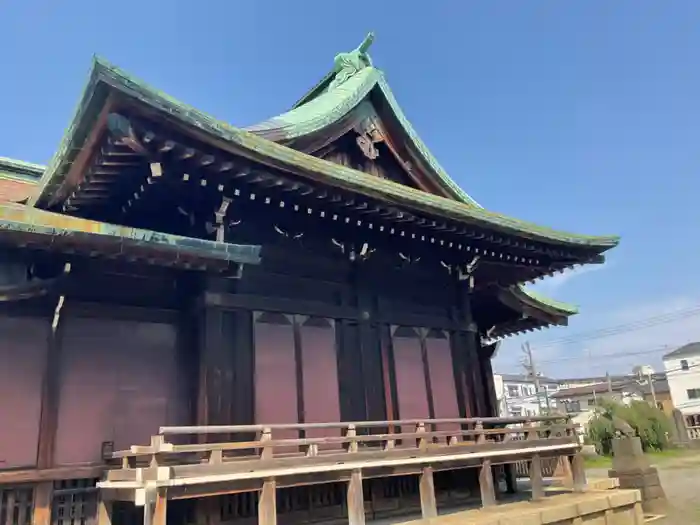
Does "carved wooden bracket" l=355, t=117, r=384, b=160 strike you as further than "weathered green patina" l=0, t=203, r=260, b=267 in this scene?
Yes

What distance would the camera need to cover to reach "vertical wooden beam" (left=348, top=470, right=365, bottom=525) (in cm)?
723

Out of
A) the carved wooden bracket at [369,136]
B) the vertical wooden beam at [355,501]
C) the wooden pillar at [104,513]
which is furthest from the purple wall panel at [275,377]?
the carved wooden bracket at [369,136]

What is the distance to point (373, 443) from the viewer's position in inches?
384

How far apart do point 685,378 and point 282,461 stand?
2497 inches


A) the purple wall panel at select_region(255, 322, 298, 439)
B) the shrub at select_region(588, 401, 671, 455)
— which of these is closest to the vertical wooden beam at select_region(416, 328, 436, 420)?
the purple wall panel at select_region(255, 322, 298, 439)

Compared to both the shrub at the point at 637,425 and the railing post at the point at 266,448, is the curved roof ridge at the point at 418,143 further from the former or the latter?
the shrub at the point at 637,425

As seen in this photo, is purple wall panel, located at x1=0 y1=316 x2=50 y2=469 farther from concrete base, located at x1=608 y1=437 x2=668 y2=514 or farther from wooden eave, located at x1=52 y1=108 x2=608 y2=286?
concrete base, located at x1=608 y1=437 x2=668 y2=514

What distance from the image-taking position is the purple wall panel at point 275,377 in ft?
28.0

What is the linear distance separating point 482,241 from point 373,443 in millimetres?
4197

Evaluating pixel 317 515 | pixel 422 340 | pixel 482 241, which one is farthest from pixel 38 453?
pixel 482 241

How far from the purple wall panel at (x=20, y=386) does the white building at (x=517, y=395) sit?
73258 mm

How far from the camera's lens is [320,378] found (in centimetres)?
932

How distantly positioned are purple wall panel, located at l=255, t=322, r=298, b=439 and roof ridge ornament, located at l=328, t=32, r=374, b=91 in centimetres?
705

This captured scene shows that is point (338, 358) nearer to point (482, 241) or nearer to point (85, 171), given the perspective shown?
point (482, 241)
